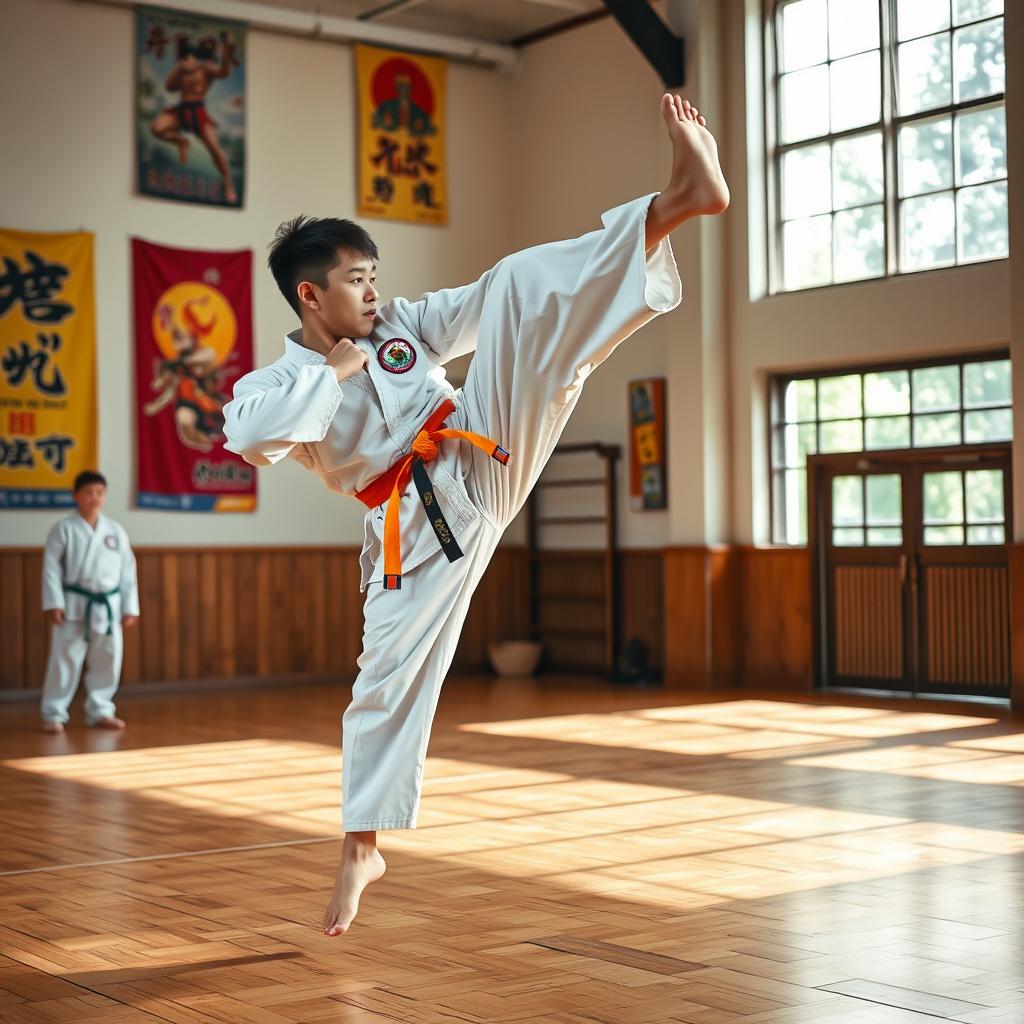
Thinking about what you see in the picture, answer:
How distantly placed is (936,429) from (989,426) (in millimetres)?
305

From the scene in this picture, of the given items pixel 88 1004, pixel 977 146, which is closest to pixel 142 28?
pixel 977 146

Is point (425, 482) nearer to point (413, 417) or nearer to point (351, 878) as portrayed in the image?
point (413, 417)

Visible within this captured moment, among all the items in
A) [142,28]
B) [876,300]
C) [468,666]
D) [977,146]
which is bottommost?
[468,666]

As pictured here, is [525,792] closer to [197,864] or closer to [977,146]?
[197,864]

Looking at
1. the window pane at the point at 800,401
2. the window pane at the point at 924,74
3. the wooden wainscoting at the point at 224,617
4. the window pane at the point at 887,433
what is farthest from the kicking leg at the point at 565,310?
the wooden wainscoting at the point at 224,617

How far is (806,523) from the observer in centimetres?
807

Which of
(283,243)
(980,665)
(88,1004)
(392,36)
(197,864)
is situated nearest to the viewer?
(88,1004)

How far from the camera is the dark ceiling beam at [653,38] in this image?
8008 millimetres

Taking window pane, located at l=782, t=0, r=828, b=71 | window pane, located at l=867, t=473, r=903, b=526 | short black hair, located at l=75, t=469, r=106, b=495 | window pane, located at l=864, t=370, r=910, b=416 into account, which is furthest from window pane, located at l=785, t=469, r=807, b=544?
short black hair, located at l=75, t=469, r=106, b=495

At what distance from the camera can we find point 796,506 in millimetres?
8219

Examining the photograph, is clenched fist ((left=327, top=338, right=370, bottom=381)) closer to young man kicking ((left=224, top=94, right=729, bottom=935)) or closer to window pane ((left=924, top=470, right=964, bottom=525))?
young man kicking ((left=224, top=94, right=729, bottom=935))

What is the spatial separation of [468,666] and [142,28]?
14.5 ft

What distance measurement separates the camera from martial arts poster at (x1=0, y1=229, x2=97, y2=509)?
26.1 feet

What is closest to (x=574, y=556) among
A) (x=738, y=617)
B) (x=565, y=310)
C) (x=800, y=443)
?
(x=738, y=617)
